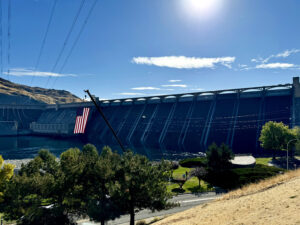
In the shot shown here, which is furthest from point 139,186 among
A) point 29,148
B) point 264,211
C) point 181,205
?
point 29,148

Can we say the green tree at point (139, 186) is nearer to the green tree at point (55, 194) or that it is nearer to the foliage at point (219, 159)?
the green tree at point (55, 194)

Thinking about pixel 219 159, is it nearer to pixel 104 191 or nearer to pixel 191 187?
pixel 191 187

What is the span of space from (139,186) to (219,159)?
977 inches

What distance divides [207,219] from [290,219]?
6.21 metres

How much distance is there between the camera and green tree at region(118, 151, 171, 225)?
19.2 m

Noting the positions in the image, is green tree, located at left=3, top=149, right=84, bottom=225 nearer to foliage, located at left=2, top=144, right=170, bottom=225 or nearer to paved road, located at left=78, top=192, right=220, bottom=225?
foliage, located at left=2, top=144, right=170, bottom=225

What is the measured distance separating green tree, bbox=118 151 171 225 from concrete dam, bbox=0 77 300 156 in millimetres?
57314

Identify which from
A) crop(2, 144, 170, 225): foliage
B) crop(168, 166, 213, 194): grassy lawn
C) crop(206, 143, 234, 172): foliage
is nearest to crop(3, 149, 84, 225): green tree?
crop(2, 144, 170, 225): foliage

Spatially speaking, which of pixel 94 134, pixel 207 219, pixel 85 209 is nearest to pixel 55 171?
pixel 85 209

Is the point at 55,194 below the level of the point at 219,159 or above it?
below

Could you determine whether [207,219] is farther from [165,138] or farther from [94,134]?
[94,134]

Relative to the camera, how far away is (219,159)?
40.4m

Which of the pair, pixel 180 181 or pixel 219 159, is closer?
pixel 219 159

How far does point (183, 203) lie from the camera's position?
3173cm
